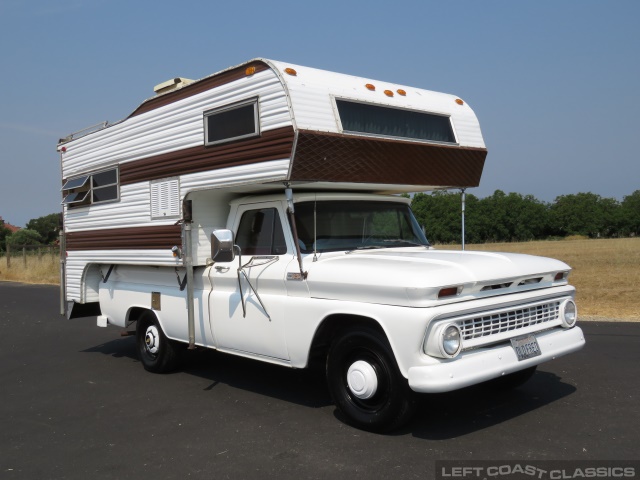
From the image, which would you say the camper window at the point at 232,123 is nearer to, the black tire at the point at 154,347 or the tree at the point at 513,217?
the black tire at the point at 154,347

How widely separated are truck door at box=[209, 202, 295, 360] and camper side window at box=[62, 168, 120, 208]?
2.50m

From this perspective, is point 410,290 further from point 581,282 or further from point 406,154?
point 581,282

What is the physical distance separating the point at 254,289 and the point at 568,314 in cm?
287

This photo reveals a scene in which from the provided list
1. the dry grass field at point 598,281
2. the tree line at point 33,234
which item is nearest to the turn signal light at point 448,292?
the dry grass field at point 598,281

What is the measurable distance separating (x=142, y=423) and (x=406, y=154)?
3.60m

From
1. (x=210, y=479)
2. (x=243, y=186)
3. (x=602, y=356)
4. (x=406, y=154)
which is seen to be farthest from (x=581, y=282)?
(x=210, y=479)

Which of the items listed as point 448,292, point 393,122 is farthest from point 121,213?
point 448,292

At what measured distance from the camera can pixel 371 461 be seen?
15.0 feet

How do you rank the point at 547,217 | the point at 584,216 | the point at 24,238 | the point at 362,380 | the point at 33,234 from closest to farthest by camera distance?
the point at 362,380 → the point at 24,238 → the point at 33,234 → the point at 547,217 → the point at 584,216

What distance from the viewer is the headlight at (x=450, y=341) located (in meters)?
4.63

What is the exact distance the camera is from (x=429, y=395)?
619cm

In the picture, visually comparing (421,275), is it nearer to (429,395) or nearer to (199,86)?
(429,395)

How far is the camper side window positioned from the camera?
27.7 feet

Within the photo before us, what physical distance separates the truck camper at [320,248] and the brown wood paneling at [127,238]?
0.03 m
